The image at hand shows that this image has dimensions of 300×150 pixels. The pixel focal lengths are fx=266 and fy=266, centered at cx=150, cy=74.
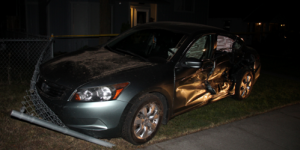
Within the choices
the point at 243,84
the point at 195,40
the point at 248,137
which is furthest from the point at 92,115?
the point at 243,84

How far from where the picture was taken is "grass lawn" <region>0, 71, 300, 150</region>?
3740mm

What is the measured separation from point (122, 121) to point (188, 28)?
2.28m

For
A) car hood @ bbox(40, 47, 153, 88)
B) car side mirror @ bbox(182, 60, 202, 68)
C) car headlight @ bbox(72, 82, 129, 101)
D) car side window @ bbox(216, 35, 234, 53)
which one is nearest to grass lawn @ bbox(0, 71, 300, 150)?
car headlight @ bbox(72, 82, 129, 101)

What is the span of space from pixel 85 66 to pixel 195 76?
5.99 feet

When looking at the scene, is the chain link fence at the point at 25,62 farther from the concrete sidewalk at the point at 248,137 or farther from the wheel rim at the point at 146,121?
the concrete sidewalk at the point at 248,137

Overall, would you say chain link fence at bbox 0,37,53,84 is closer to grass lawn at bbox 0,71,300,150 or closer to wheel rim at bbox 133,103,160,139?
grass lawn at bbox 0,71,300,150

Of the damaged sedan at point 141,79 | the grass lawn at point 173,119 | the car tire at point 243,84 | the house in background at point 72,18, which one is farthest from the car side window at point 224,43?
the house in background at point 72,18

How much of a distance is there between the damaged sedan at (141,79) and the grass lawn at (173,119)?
1.04 feet

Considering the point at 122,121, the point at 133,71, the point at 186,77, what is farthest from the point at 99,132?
the point at 186,77

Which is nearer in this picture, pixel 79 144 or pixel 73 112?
pixel 73 112

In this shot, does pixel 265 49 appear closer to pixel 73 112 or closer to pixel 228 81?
pixel 228 81

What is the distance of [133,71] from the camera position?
3.77 m

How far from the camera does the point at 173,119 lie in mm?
4883

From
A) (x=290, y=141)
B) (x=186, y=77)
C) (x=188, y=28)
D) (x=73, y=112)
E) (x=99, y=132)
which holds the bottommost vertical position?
(x=290, y=141)
